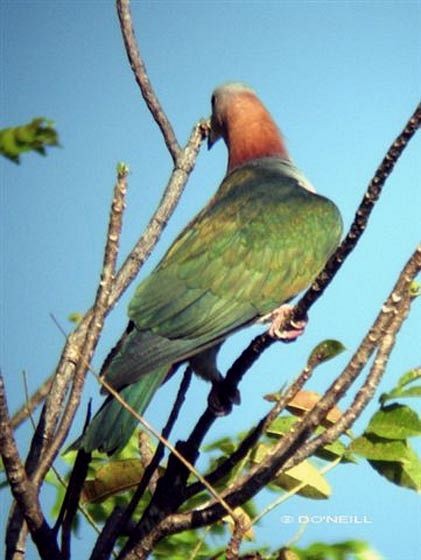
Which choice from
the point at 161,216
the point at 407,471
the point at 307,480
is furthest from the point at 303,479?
the point at 161,216

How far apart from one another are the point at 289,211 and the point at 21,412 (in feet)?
4.59

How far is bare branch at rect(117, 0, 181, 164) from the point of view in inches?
111

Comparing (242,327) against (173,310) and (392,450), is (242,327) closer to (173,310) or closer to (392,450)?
(173,310)

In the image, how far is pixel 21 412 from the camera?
99.3 inches

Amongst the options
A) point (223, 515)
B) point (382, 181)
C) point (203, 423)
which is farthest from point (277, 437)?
point (382, 181)

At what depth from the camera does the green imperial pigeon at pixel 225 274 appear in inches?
110

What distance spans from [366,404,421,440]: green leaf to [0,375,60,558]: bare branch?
69 cm

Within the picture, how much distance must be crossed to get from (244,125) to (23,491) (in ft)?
8.49

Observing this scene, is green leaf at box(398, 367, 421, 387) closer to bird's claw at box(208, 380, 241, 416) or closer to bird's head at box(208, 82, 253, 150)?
bird's claw at box(208, 380, 241, 416)

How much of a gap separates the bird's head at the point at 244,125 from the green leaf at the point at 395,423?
219 centimetres

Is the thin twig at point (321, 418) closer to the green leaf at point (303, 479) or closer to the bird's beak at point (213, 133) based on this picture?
the green leaf at point (303, 479)

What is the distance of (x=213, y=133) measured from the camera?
4.45 meters

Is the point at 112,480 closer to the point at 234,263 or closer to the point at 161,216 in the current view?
the point at 161,216

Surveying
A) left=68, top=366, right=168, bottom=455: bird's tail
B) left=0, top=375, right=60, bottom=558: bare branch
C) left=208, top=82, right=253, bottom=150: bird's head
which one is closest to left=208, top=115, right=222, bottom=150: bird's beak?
left=208, top=82, right=253, bottom=150: bird's head
